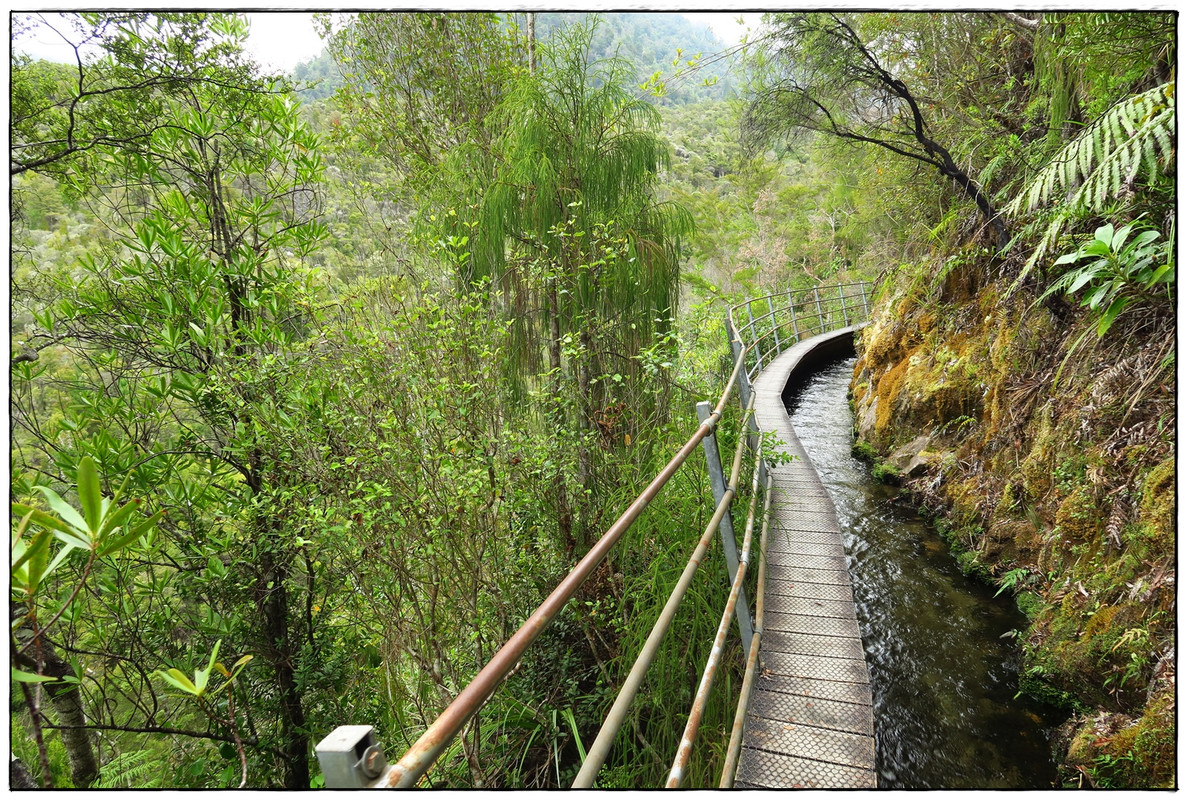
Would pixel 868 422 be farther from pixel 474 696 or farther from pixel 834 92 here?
pixel 474 696

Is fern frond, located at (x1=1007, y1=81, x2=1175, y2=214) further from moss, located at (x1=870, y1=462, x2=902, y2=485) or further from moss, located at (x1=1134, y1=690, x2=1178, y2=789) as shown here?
moss, located at (x1=870, y1=462, x2=902, y2=485)

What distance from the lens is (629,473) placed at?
3.09m

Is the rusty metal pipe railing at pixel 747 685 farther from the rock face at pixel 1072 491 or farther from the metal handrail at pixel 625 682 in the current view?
the rock face at pixel 1072 491

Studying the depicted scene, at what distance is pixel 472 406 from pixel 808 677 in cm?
194

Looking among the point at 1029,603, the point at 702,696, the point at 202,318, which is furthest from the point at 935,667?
the point at 202,318

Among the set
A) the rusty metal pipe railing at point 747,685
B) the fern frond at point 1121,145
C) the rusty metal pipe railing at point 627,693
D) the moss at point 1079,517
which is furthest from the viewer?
the moss at point 1079,517

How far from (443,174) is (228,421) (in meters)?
2.14

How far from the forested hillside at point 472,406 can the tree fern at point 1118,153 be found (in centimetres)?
3

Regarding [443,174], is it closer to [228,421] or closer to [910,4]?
[228,421]

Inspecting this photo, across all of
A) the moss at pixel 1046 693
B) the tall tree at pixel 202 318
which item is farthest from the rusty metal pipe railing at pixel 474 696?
the moss at pixel 1046 693

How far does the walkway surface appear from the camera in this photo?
180 centimetres

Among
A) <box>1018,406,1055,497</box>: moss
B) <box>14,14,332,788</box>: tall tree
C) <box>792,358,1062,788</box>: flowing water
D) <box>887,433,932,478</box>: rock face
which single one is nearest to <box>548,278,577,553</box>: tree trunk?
<box>14,14,332,788</box>: tall tree

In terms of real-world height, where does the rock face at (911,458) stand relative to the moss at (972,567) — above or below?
above

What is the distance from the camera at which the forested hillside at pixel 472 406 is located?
2.16m
